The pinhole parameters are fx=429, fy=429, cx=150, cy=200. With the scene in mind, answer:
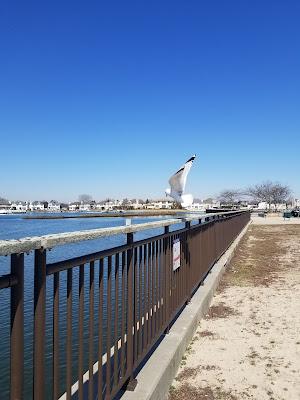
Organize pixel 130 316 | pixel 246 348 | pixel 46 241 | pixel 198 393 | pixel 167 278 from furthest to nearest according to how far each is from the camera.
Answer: pixel 246 348 → pixel 167 278 → pixel 198 393 → pixel 130 316 → pixel 46 241

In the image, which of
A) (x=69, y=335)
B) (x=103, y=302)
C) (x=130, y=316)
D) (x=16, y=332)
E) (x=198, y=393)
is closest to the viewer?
(x=16, y=332)

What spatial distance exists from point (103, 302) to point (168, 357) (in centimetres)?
120

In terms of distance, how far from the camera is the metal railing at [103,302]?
193 cm

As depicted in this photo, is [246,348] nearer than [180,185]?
Yes

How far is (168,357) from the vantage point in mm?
4059

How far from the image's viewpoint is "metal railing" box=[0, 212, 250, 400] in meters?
1.93

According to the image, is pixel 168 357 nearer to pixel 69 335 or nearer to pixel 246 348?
pixel 246 348

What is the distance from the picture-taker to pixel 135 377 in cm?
359

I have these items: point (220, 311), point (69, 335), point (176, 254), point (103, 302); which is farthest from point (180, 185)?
point (69, 335)

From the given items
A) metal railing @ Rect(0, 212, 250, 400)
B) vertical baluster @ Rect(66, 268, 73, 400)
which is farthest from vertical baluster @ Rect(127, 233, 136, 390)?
vertical baluster @ Rect(66, 268, 73, 400)

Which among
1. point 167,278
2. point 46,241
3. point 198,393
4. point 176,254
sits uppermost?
point 46,241

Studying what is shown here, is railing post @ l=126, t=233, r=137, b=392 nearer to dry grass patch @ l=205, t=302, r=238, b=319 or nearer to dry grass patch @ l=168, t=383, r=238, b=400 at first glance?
dry grass patch @ l=168, t=383, r=238, b=400

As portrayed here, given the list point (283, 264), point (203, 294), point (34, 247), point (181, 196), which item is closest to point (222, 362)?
point (203, 294)

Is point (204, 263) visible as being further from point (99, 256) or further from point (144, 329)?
point (99, 256)
